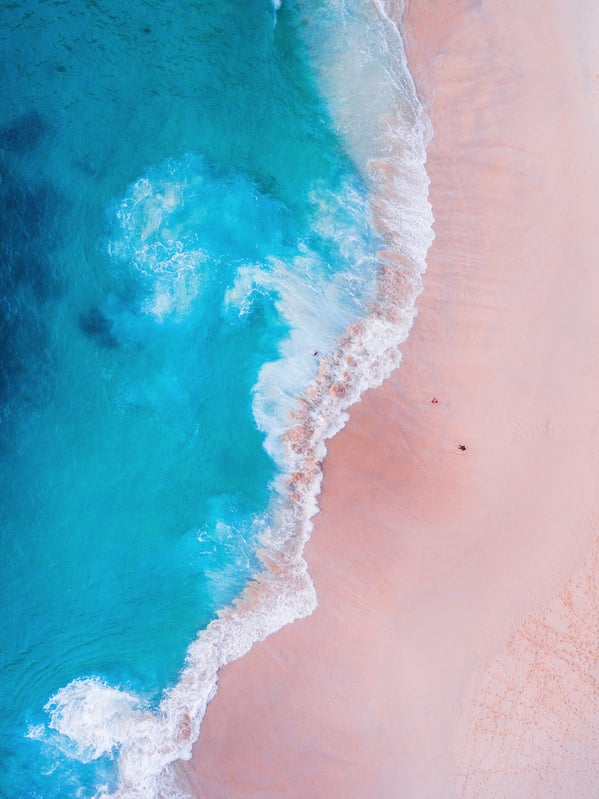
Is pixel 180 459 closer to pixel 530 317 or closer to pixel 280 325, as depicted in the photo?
pixel 280 325

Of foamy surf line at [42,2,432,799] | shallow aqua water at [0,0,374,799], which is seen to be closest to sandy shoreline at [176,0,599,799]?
foamy surf line at [42,2,432,799]

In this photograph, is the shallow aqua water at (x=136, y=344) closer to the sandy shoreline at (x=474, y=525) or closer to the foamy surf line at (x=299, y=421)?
the foamy surf line at (x=299, y=421)

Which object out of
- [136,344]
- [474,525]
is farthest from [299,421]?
[474,525]

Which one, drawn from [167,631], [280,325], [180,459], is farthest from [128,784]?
[280,325]

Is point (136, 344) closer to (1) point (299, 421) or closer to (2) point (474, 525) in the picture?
(1) point (299, 421)

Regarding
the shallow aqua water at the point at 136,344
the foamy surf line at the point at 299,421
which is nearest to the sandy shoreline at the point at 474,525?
the foamy surf line at the point at 299,421

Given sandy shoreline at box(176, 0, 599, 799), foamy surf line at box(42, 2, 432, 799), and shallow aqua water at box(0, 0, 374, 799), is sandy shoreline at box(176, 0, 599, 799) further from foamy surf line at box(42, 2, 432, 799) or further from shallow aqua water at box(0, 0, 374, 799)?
shallow aqua water at box(0, 0, 374, 799)
